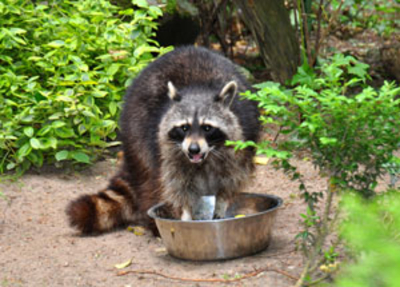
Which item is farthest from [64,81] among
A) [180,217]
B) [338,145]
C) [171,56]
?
[338,145]

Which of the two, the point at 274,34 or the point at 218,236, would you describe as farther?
the point at 274,34

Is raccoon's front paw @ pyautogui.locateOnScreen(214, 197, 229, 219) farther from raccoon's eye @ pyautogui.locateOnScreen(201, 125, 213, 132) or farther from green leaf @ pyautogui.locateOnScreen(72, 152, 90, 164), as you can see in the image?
green leaf @ pyautogui.locateOnScreen(72, 152, 90, 164)

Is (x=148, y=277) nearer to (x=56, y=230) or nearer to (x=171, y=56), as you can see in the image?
(x=56, y=230)

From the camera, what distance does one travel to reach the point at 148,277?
3320 millimetres

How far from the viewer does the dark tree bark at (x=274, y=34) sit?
598cm

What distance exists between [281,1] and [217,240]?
11.0 feet

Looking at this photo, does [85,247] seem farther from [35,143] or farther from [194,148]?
[35,143]

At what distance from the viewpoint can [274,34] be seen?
19.8ft

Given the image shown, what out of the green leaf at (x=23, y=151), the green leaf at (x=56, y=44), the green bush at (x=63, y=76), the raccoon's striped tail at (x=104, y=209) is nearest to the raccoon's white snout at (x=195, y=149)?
the raccoon's striped tail at (x=104, y=209)

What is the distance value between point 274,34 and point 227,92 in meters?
2.44

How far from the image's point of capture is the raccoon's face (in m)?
3.55

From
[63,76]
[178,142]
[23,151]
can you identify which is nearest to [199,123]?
[178,142]

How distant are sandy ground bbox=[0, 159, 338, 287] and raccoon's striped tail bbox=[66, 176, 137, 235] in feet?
0.26

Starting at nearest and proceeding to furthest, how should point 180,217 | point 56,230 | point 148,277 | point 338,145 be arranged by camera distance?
point 338,145 < point 148,277 < point 180,217 < point 56,230
